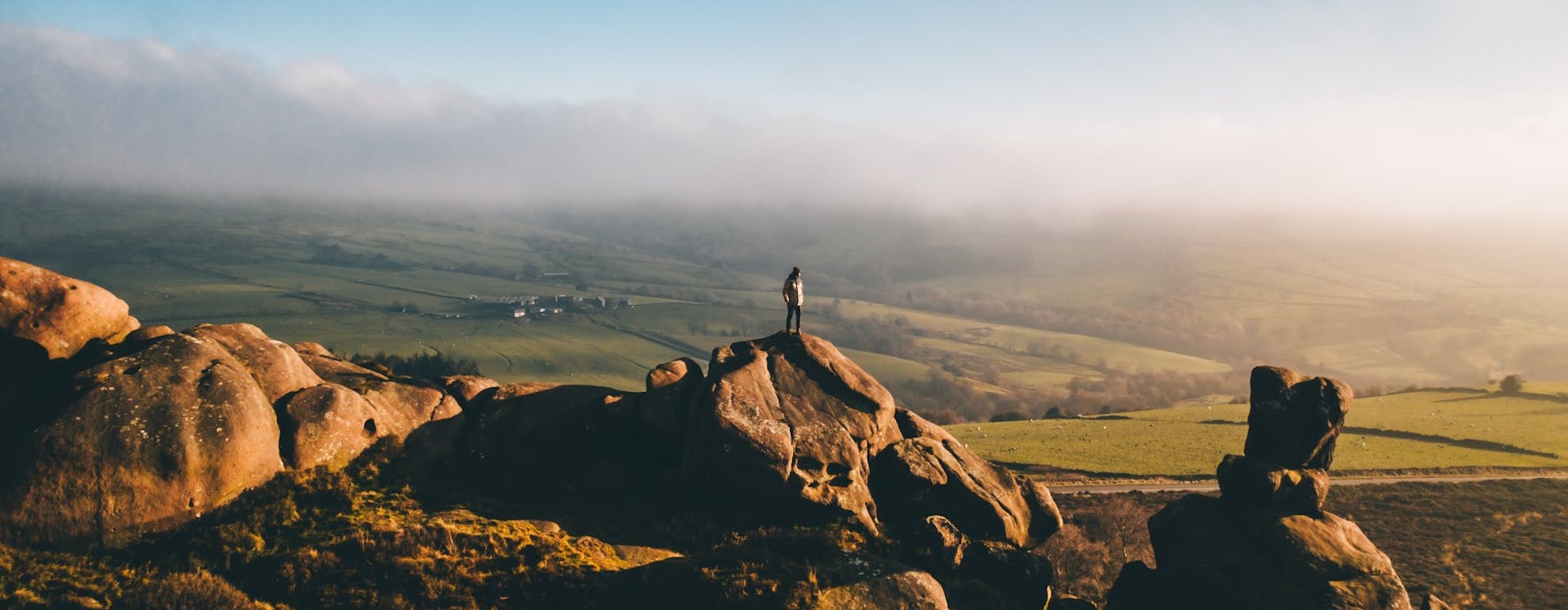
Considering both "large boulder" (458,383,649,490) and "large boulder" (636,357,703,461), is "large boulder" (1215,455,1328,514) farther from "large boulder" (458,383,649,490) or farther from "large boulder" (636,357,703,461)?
"large boulder" (458,383,649,490)

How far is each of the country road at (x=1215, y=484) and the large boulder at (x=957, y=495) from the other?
43324 mm

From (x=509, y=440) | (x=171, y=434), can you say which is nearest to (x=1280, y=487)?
(x=509, y=440)

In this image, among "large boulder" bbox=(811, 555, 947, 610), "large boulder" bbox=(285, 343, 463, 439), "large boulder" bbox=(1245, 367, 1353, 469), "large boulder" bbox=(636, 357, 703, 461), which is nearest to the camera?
"large boulder" bbox=(811, 555, 947, 610)

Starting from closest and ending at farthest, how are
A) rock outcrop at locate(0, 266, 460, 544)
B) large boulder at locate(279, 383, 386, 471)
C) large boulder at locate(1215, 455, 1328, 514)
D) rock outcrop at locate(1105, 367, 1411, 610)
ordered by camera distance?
rock outcrop at locate(0, 266, 460, 544) → rock outcrop at locate(1105, 367, 1411, 610) → large boulder at locate(279, 383, 386, 471) → large boulder at locate(1215, 455, 1328, 514)

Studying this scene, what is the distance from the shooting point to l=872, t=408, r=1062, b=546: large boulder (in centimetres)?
3488

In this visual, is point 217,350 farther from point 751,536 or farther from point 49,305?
point 751,536

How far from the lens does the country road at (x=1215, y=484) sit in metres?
78.7

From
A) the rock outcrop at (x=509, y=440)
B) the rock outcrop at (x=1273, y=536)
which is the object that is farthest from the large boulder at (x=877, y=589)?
the rock outcrop at (x=1273, y=536)

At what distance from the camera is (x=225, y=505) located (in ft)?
94.6

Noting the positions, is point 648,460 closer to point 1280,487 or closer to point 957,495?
point 957,495

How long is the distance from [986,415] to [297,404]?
16032 cm

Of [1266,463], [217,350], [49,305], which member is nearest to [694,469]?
[217,350]

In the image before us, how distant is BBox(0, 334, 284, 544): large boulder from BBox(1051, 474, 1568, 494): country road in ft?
227

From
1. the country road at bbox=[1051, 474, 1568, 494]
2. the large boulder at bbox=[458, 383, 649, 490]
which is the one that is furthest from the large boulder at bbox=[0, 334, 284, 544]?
the country road at bbox=[1051, 474, 1568, 494]
